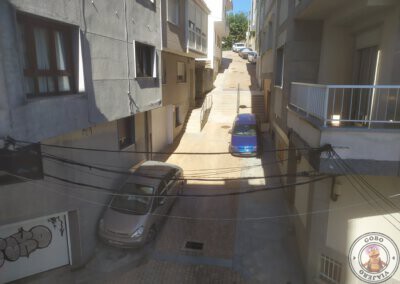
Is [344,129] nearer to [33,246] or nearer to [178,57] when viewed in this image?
[33,246]

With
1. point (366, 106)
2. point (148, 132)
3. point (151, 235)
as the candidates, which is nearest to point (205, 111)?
point (148, 132)

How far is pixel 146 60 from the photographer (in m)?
12.2

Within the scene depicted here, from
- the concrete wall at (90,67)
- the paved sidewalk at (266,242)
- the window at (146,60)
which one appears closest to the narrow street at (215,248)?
the paved sidewalk at (266,242)

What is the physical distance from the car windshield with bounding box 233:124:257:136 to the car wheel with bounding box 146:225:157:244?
348 inches

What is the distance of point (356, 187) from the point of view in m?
6.75

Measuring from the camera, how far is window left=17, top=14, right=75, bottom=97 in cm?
598

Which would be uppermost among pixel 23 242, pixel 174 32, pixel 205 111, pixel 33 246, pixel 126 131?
pixel 174 32

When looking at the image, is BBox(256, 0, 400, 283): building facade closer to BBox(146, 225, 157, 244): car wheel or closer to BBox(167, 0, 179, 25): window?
BBox(146, 225, 157, 244): car wheel

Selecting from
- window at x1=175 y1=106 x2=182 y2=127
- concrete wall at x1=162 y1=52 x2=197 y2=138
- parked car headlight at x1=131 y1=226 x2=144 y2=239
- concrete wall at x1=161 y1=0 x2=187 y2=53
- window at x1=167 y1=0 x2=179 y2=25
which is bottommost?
parked car headlight at x1=131 y1=226 x2=144 y2=239

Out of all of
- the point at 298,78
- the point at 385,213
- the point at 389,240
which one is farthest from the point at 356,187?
the point at 298,78

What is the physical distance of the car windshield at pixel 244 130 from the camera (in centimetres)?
1755

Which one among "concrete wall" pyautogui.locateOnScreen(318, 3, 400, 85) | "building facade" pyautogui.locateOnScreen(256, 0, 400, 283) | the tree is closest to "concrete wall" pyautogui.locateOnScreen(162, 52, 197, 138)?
"building facade" pyautogui.locateOnScreen(256, 0, 400, 283)

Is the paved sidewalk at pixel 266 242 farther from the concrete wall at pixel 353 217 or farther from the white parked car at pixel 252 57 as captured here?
the white parked car at pixel 252 57

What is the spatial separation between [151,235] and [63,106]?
5.28 meters
